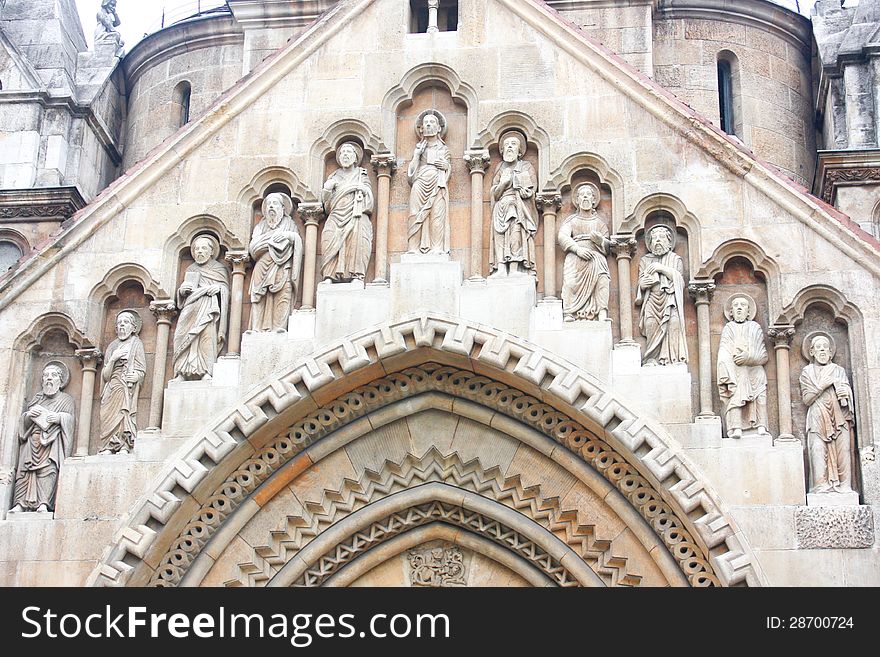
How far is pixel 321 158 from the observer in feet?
59.2

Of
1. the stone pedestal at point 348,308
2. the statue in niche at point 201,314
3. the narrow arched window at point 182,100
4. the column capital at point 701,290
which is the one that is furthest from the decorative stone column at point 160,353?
the narrow arched window at point 182,100

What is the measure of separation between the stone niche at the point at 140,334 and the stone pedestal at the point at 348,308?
1.72 m

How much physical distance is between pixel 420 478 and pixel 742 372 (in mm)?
3295

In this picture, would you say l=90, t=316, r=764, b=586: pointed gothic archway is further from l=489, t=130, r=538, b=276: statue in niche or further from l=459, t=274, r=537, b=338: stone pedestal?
l=489, t=130, r=538, b=276: statue in niche

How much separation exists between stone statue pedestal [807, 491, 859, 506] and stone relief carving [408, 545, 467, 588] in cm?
356

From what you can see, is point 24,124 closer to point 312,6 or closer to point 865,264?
point 312,6

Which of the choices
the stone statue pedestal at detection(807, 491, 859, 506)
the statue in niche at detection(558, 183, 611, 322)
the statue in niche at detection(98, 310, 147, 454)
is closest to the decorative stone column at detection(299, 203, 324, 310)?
the statue in niche at detection(98, 310, 147, 454)

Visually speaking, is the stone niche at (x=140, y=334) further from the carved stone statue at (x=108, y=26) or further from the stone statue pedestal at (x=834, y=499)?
the stone statue pedestal at (x=834, y=499)

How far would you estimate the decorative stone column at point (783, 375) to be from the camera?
16281 millimetres

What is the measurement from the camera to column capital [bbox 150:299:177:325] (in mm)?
17531

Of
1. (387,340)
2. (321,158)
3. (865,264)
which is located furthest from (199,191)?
(865,264)

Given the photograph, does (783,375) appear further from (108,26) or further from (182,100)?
(108,26)

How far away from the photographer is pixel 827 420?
16156 mm
